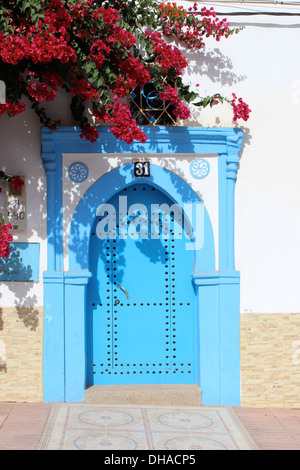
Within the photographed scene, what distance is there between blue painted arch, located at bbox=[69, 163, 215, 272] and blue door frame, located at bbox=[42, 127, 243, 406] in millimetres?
11

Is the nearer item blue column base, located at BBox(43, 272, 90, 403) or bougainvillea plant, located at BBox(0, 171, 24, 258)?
bougainvillea plant, located at BBox(0, 171, 24, 258)

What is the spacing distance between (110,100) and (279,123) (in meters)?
1.90

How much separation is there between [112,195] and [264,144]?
173 centimetres

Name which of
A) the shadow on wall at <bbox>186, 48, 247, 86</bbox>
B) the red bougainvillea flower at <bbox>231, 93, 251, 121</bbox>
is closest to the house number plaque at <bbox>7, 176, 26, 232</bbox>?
the shadow on wall at <bbox>186, 48, 247, 86</bbox>

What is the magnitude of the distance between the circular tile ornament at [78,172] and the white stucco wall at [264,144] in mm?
1222

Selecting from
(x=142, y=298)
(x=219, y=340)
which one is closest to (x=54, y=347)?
(x=142, y=298)

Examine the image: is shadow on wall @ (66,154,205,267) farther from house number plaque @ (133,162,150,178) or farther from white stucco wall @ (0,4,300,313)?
white stucco wall @ (0,4,300,313)

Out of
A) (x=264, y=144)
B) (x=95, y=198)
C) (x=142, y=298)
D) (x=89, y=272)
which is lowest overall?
(x=142, y=298)

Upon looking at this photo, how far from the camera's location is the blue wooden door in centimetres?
612

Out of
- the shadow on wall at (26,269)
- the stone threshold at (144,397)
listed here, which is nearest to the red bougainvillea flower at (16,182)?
the shadow on wall at (26,269)

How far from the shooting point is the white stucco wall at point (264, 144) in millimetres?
6055

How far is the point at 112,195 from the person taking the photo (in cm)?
599

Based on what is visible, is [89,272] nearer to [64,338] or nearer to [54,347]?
[64,338]

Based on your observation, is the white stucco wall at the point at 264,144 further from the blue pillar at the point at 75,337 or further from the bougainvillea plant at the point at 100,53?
the blue pillar at the point at 75,337
